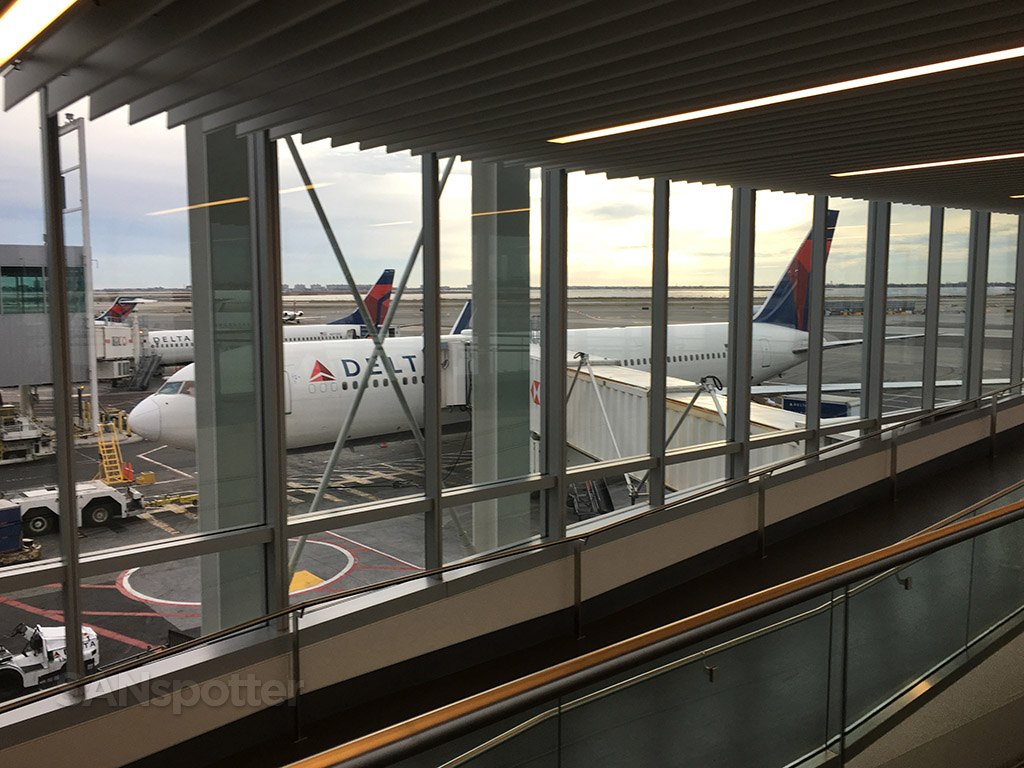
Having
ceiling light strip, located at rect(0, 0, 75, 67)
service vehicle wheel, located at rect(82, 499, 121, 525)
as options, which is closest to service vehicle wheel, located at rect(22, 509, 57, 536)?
service vehicle wheel, located at rect(82, 499, 121, 525)

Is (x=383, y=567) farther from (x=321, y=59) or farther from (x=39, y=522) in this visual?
(x=321, y=59)

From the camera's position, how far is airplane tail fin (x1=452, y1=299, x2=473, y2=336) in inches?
248

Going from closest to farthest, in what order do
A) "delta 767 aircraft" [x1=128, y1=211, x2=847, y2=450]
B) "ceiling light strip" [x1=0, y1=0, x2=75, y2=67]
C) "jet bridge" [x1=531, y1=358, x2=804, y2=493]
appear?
"ceiling light strip" [x1=0, y1=0, x2=75, y2=67], "delta 767 aircraft" [x1=128, y1=211, x2=847, y2=450], "jet bridge" [x1=531, y1=358, x2=804, y2=493]

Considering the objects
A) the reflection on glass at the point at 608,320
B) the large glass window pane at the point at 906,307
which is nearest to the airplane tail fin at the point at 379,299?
the reflection on glass at the point at 608,320

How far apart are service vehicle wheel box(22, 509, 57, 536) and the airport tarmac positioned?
49 millimetres

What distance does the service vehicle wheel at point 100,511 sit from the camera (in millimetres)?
4605

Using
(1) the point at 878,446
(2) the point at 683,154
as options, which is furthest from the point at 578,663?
(1) the point at 878,446

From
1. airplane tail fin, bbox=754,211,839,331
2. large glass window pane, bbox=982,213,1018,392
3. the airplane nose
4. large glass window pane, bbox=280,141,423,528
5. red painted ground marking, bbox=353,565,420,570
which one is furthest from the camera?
large glass window pane, bbox=982,213,1018,392

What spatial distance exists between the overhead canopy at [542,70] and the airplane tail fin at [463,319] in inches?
50.8

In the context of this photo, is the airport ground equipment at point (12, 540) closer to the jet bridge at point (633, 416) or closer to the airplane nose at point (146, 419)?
the airplane nose at point (146, 419)

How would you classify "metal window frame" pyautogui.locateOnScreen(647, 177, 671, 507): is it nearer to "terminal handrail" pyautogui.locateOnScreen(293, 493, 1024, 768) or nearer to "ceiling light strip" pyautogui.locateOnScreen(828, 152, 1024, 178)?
"ceiling light strip" pyautogui.locateOnScreen(828, 152, 1024, 178)

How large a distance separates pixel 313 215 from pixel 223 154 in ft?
2.17

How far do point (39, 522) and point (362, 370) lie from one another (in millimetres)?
2226

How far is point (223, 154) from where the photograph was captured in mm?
5035
